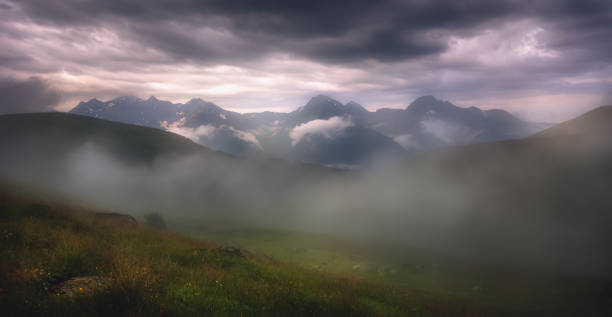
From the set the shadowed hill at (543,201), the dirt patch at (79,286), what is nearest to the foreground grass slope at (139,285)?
the dirt patch at (79,286)

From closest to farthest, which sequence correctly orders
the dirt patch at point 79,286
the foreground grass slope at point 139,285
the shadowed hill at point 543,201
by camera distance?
the foreground grass slope at point 139,285, the dirt patch at point 79,286, the shadowed hill at point 543,201

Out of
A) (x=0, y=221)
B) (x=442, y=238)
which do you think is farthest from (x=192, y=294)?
(x=442, y=238)

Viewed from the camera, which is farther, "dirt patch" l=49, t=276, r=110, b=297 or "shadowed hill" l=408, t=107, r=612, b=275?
"shadowed hill" l=408, t=107, r=612, b=275

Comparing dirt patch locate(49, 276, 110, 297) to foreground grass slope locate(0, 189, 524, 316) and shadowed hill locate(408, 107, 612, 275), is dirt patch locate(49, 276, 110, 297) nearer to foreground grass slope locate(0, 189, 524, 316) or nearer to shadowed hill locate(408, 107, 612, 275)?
foreground grass slope locate(0, 189, 524, 316)

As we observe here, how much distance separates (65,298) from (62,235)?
247 inches

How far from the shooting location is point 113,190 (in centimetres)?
18125

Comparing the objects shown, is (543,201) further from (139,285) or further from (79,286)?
(79,286)

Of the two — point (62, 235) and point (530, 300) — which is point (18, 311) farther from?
point (530, 300)

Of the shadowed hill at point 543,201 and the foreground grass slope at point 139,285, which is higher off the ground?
the foreground grass slope at point 139,285

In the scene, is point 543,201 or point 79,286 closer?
point 79,286

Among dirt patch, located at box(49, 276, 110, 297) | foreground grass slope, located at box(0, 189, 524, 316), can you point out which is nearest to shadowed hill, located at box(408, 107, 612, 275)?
foreground grass slope, located at box(0, 189, 524, 316)

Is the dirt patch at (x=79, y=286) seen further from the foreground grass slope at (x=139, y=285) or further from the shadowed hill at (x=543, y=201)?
the shadowed hill at (x=543, y=201)

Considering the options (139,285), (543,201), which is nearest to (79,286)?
(139,285)

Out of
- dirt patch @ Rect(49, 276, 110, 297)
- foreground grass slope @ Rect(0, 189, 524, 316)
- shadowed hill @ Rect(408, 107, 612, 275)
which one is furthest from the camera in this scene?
shadowed hill @ Rect(408, 107, 612, 275)
